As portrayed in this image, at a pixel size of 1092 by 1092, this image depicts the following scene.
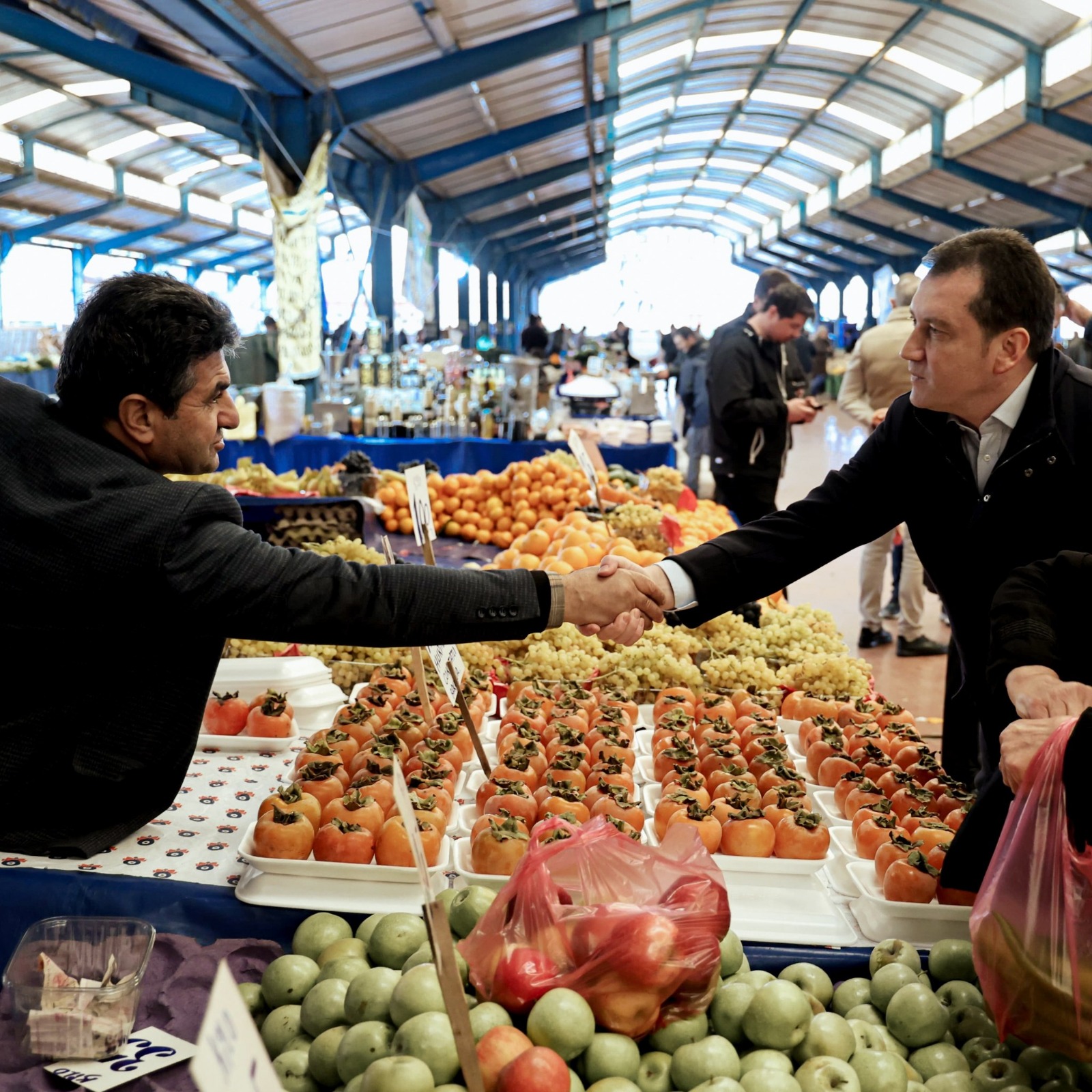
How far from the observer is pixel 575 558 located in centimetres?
340

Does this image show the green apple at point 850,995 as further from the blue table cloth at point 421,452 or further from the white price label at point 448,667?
the blue table cloth at point 421,452

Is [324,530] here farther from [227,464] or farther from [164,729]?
[227,464]

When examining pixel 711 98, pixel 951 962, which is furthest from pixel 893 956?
pixel 711 98

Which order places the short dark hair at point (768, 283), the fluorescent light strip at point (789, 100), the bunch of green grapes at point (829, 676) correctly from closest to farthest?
the bunch of green grapes at point (829, 676), the short dark hair at point (768, 283), the fluorescent light strip at point (789, 100)

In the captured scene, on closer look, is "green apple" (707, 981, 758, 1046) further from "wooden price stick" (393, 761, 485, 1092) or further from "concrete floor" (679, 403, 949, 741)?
"concrete floor" (679, 403, 949, 741)

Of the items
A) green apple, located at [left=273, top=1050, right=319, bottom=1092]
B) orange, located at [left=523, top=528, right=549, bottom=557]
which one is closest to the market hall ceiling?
orange, located at [left=523, top=528, right=549, bottom=557]

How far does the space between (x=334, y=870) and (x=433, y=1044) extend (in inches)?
22.6

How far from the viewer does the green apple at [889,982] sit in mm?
1359

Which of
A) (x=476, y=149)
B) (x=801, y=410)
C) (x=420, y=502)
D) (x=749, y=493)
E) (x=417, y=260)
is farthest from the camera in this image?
(x=476, y=149)

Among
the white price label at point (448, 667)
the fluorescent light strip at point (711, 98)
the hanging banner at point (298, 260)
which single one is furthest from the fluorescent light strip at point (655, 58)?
the white price label at point (448, 667)

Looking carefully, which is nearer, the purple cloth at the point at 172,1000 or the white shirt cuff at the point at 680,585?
the purple cloth at the point at 172,1000

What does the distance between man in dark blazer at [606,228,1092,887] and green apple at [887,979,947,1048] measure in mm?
598

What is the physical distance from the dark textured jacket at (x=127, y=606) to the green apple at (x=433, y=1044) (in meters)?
0.57

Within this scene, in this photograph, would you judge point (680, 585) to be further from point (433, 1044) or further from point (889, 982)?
point (433, 1044)
